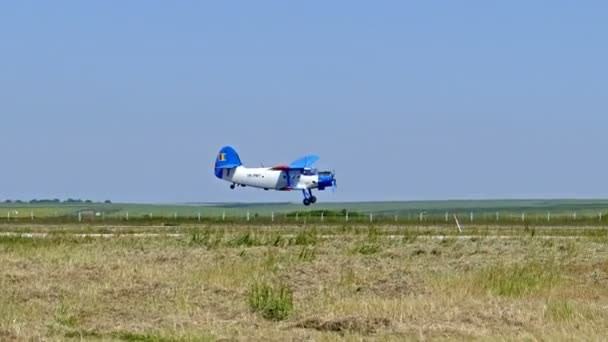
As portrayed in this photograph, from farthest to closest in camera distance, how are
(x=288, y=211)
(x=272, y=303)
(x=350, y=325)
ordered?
(x=288, y=211), (x=272, y=303), (x=350, y=325)

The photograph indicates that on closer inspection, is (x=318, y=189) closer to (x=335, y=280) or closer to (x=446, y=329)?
(x=335, y=280)

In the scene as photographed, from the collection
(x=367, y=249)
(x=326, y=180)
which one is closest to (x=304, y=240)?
(x=367, y=249)

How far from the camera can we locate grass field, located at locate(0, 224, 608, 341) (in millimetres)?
19484

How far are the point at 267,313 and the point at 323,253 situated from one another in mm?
17832

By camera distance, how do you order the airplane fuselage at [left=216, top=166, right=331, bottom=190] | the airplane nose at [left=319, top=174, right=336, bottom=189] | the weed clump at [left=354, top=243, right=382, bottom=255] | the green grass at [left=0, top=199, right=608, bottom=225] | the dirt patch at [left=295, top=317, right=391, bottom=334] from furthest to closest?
the airplane fuselage at [left=216, top=166, right=331, bottom=190], the airplane nose at [left=319, top=174, right=336, bottom=189], the green grass at [left=0, top=199, right=608, bottom=225], the weed clump at [left=354, top=243, right=382, bottom=255], the dirt patch at [left=295, top=317, right=391, bottom=334]

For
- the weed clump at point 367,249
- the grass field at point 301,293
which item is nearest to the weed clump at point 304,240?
the weed clump at point 367,249

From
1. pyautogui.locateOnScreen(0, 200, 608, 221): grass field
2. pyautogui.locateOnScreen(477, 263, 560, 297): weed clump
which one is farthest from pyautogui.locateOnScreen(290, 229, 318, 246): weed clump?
pyautogui.locateOnScreen(0, 200, 608, 221): grass field

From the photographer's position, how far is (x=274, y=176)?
122375mm

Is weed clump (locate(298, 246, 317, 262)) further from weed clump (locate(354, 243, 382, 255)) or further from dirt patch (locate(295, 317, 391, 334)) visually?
dirt patch (locate(295, 317, 391, 334))

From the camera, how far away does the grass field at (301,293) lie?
767 inches

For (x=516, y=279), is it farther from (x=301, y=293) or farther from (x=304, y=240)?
(x=304, y=240)

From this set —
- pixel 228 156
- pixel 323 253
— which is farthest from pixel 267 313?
pixel 228 156

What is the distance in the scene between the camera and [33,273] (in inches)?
1132

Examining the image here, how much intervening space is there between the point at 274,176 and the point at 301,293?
96457 millimetres
